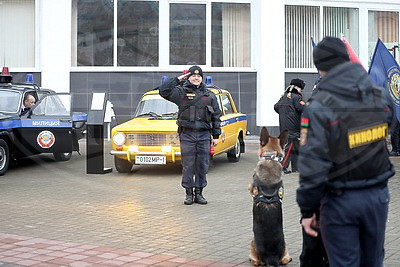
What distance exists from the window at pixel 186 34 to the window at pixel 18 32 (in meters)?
4.42

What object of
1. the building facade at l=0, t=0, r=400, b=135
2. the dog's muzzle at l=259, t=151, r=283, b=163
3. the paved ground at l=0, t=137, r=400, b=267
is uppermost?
the building facade at l=0, t=0, r=400, b=135

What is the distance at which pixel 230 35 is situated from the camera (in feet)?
73.5

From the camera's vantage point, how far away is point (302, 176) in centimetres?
409

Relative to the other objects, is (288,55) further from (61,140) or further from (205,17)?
(61,140)

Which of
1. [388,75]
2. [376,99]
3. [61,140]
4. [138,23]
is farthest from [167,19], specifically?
[376,99]

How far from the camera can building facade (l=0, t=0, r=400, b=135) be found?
20938mm

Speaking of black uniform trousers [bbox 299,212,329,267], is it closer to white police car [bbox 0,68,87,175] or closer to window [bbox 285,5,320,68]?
white police car [bbox 0,68,87,175]

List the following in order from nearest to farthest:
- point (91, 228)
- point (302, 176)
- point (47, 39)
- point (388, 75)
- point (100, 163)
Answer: point (302, 176)
point (91, 228)
point (388, 75)
point (100, 163)
point (47, 39)

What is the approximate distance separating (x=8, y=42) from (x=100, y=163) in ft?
30.9

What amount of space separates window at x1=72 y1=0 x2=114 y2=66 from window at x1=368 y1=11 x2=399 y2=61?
355 inches

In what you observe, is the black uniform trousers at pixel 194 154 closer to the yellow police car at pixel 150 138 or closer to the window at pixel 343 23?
the yellow police car at pixel 150 138

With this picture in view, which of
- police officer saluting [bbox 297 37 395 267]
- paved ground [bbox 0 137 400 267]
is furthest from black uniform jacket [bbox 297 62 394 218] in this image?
paved ground [bbox 0 137 400 267]

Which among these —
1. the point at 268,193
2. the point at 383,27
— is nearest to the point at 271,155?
the point at 268,193

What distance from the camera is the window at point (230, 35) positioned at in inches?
872
